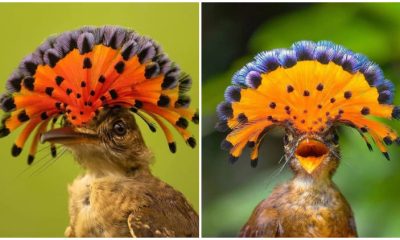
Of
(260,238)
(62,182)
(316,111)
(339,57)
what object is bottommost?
(260,238)

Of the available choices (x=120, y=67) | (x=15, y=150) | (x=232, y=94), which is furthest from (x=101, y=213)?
(x=232, y=94)

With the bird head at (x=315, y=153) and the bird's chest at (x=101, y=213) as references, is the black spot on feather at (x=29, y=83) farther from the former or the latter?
the bird head at (x=315, y=153)

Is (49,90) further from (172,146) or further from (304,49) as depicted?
(304,49)

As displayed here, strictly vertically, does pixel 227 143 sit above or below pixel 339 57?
below

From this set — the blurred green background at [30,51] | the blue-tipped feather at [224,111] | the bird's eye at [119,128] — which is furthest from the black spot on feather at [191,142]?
the bird's eye at [119,128]

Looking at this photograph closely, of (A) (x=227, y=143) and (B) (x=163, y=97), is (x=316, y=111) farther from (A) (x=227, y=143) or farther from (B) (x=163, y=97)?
(B) (x=163, y=97)

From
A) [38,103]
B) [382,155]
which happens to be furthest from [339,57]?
[38,103]
